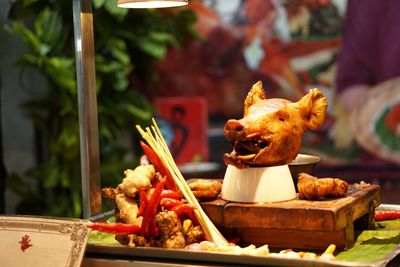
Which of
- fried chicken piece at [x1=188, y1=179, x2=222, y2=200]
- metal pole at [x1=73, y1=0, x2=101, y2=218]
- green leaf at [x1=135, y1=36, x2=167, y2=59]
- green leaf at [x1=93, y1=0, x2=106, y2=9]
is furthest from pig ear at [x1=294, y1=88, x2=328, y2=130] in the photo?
green leaf at [x1=135, y1=36, x2=167, y2=59]

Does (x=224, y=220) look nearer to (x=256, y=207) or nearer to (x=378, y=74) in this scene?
(x=256, y=207)

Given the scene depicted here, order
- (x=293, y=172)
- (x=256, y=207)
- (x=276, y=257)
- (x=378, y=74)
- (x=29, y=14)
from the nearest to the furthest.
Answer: (x=276, y=257) < (x=256, y=207) < (x=293, y=172) < (x=378, y=74) < (x=29, y=14)

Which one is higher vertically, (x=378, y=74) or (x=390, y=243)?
(x=378, y=74)

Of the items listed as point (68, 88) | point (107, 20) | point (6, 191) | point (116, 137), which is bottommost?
point (6, 191)

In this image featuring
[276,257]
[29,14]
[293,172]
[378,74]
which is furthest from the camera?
[29,14]

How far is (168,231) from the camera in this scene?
1.69 metres

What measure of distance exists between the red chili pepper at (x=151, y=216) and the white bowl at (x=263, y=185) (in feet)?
0.66

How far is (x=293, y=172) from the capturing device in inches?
75.6

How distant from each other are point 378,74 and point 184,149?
1.36 m

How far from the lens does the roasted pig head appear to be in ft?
5.64

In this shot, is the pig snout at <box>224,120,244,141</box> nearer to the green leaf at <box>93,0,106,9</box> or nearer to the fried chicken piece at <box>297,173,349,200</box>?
the fried chicken piece at <box>297,173,349,200</box>

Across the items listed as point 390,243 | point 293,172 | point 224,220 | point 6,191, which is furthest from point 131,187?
point 6,191

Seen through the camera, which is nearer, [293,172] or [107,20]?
[293,172]

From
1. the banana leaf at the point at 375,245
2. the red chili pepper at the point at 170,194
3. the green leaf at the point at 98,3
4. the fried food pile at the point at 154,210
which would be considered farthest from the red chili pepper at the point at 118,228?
the green leaf at the point at 98,3
